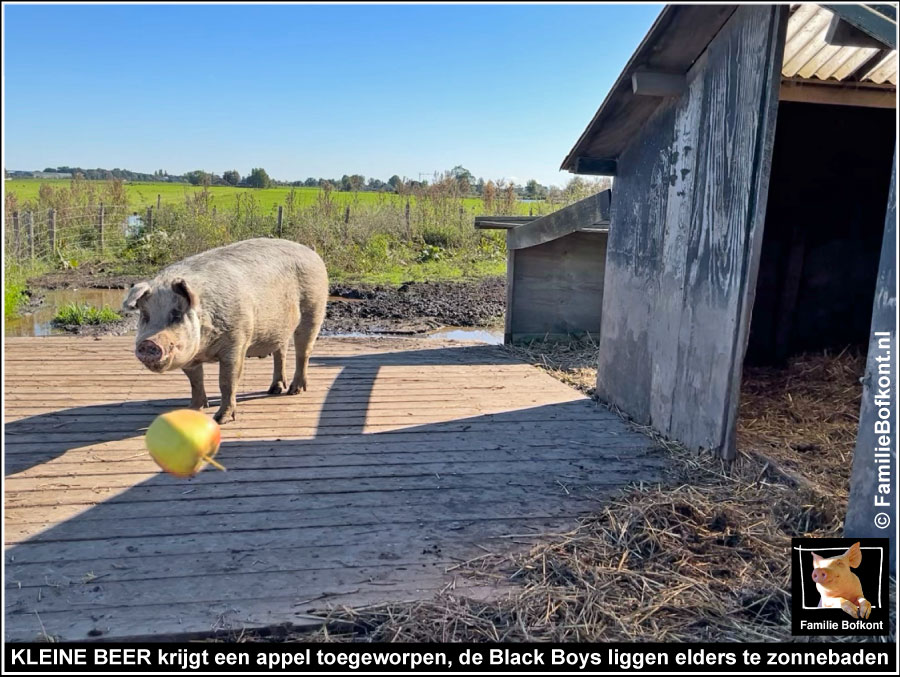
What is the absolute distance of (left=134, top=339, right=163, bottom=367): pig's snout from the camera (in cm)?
429

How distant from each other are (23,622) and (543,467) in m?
2.98

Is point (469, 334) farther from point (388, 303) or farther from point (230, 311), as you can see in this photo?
point (230, 311)

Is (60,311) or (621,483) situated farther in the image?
(60,311)

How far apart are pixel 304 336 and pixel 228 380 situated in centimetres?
107

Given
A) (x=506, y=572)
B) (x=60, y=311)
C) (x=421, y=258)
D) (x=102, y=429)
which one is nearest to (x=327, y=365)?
(x=102, y=429)

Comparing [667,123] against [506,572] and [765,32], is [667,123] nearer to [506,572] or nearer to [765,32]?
[765,32]

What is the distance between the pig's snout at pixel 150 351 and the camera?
429 centimetres

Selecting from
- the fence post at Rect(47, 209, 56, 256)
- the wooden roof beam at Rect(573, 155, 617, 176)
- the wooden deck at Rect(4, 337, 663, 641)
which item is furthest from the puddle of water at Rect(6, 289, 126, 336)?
the wooden roof beam at Rect(573, 155, 617, 176)

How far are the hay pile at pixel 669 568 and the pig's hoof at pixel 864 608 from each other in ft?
0.36

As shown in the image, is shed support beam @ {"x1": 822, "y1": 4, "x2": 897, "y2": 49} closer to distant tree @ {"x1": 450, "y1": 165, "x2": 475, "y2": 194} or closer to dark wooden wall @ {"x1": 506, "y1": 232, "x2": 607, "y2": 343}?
dark wooden wall @ {"x1": 506, "y1": 232, "x2": 607, "y2": 343}

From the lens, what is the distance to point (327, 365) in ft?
24.4

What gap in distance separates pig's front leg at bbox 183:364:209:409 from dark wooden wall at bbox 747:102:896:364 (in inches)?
219

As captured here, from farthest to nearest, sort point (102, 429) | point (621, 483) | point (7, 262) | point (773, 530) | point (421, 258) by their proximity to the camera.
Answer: point (421, 258) → point (7, 262) → point (102, 429) → point (621, 483) → point (773, 530)

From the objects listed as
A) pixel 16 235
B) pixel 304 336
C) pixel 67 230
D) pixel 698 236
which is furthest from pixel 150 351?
pixel 67 230
